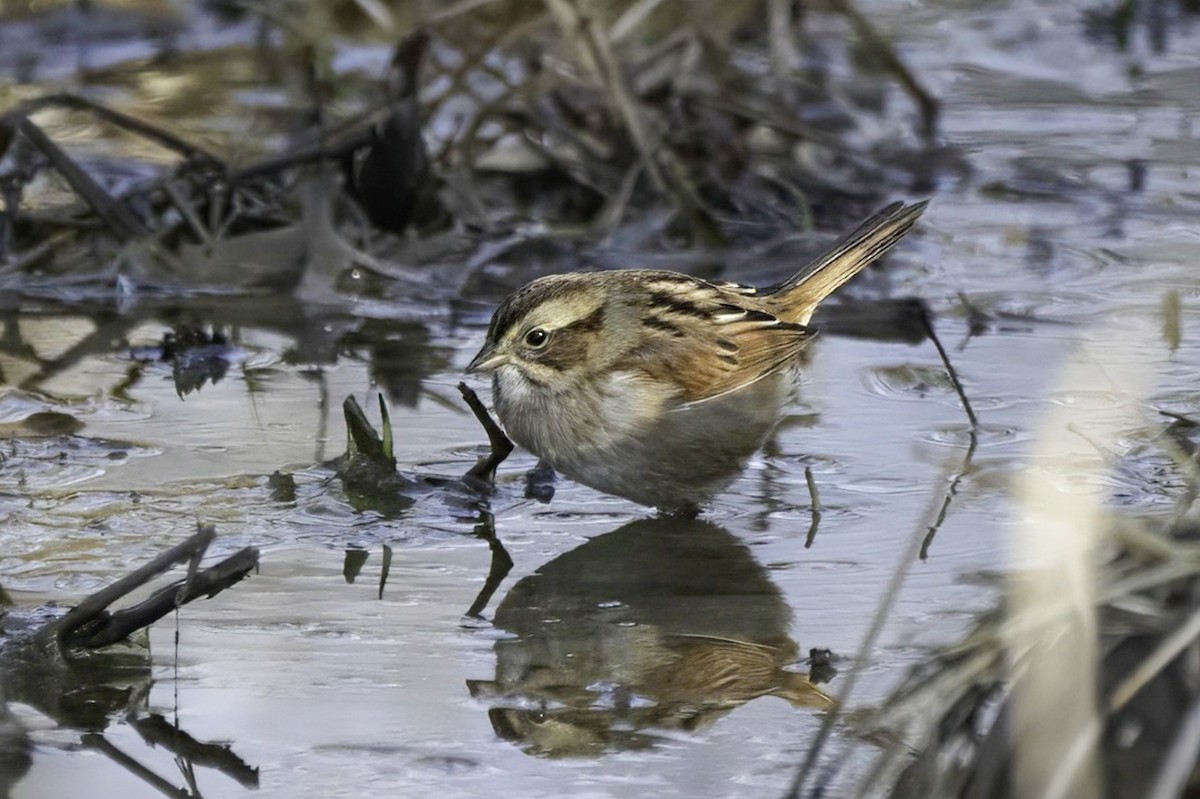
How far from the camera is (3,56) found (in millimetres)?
10297

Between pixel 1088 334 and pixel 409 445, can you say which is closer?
pixel 409 445

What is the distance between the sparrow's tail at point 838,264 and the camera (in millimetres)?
5914

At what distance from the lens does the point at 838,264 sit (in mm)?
5980

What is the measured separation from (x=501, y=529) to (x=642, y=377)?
2.03 ft

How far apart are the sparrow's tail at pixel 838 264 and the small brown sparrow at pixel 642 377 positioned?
0.27 metres

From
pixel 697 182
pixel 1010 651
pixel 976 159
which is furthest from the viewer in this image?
pixel 976 159

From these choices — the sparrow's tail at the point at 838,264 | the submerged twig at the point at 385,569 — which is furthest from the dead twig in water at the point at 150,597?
the sparrow's tail at the point at 838,264

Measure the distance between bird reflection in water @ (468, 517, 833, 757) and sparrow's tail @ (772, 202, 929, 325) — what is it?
1174 millimetres

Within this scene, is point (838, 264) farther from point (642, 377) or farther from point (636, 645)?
point (636, 645)

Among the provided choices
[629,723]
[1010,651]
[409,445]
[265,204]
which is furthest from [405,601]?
[265,204]

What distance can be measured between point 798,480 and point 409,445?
114 centimetres

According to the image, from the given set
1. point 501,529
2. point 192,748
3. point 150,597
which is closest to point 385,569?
point 501,529

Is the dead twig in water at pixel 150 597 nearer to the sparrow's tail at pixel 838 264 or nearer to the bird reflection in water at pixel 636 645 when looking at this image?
the bird reflection in water at pixel 636 645

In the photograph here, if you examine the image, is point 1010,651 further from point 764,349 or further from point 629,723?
point 764,349
